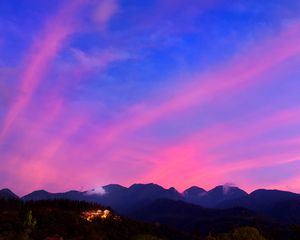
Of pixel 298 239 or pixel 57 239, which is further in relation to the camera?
pixel 298 239

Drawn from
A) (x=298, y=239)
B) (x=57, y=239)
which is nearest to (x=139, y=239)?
(x=57, y=239)

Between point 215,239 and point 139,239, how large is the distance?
26947mm

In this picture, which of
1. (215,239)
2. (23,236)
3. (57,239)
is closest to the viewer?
(23,236)

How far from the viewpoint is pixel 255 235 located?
92.5m

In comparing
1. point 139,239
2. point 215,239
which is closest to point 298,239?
point 139,239

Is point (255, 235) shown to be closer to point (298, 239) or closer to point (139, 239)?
point (139, 239)

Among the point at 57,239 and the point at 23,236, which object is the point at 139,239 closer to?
the point at 57,239

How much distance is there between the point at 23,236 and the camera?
62.1 metres

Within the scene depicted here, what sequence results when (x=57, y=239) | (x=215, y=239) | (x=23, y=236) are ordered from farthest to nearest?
(x=215, y=239)
(x=57, y=239)
(x=23, y=236)

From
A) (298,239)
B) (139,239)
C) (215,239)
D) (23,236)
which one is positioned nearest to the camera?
(23,236)

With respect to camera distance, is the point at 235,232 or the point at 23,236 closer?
the point at 23,236

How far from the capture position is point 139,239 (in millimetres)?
113562

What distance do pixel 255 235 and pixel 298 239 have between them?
107452mm

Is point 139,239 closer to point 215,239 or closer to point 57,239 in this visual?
point 215,239
